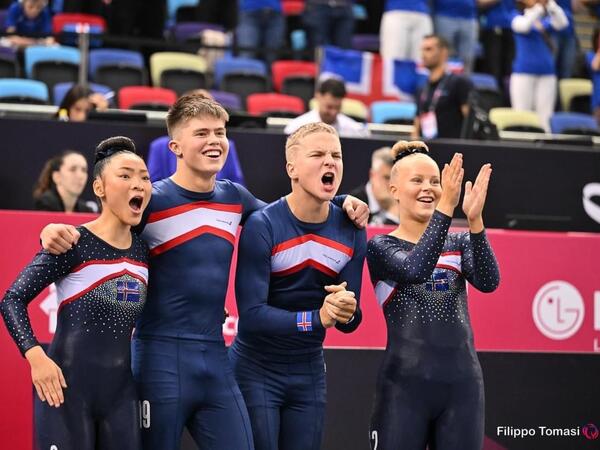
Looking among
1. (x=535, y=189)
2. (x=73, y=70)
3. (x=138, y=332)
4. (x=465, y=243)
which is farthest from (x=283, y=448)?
(x=73, y=70)

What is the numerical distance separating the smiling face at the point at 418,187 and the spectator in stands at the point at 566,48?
7920 millimetres

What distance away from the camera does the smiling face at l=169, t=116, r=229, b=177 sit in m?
4.96

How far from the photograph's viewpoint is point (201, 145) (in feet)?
16.3

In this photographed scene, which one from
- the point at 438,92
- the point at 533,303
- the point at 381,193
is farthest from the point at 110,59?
the point at 533,303

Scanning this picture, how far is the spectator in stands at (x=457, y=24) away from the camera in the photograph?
12.6 meters

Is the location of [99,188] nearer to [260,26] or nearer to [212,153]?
[212,153]

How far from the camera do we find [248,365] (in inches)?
198

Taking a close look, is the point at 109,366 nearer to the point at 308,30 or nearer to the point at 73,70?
the point at 73,70

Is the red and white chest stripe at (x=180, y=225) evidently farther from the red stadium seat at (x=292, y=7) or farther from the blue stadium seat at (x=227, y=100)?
the red stadium seat at (x=292, y=7)

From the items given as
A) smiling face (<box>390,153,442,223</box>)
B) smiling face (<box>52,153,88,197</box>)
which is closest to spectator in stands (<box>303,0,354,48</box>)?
smiling face (<box>52,153,88,197</box>)

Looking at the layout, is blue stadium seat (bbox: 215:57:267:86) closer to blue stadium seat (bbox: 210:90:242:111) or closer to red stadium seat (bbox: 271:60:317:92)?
red stadium seat (bbox: 271:60:317:92)

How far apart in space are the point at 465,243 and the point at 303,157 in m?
0.91

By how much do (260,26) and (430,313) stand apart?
8.09 meters

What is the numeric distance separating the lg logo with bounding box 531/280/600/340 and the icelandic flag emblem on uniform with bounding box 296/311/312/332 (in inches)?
107
